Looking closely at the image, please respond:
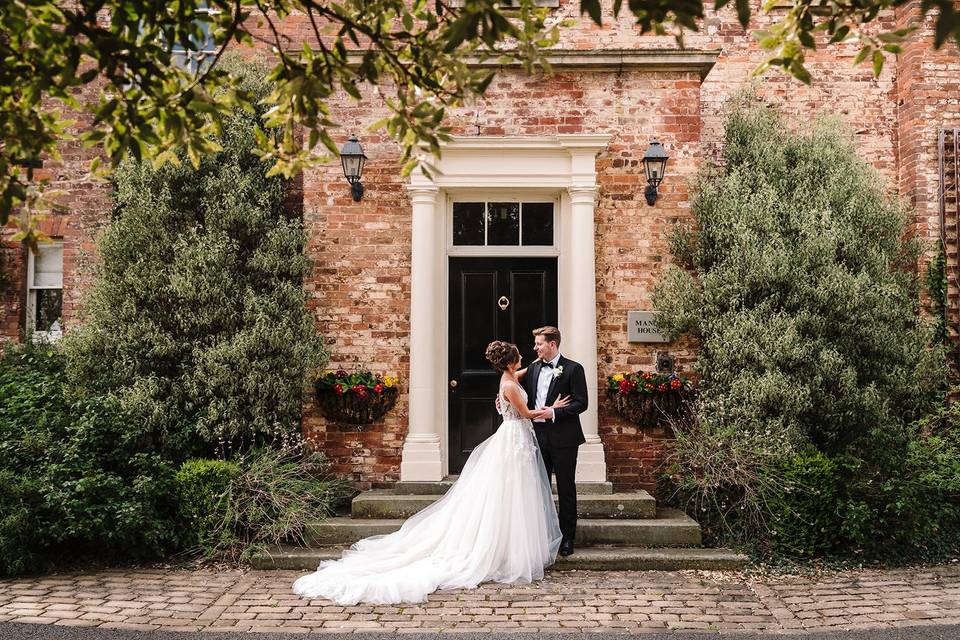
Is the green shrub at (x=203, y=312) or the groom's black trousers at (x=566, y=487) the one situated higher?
the green shrub at (x=203, y=312)

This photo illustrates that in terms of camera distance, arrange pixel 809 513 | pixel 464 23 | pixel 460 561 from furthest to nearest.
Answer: pixel 809 513
pixel 460 561
pixel 464 23

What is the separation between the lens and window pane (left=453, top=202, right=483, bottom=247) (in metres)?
7.63

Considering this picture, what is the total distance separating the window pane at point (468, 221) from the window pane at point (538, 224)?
1.58 ft

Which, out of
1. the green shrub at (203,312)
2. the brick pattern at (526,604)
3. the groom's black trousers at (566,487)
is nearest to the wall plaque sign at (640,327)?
the groom's black trousers at (566,487)

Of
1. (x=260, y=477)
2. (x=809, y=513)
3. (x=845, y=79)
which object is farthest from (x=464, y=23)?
(x=845, y=79)

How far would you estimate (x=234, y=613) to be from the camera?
190 inches

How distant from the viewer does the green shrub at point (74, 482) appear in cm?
552

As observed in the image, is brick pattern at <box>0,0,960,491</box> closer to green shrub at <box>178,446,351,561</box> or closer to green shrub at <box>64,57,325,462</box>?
green shrub at <box>64,57,325,462</box>

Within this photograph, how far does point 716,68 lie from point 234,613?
766cm

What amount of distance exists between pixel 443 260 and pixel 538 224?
109cm

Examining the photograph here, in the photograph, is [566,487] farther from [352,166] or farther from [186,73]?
[186,73]

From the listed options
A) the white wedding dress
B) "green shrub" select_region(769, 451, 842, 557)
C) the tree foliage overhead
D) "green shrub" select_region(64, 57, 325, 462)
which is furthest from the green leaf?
"green shrub" select_region(64, 57, 325, 462)

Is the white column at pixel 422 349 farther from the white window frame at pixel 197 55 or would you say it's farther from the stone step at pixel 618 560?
the white window frame at pixel 197 55

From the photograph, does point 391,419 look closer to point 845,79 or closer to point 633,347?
point 633,347
